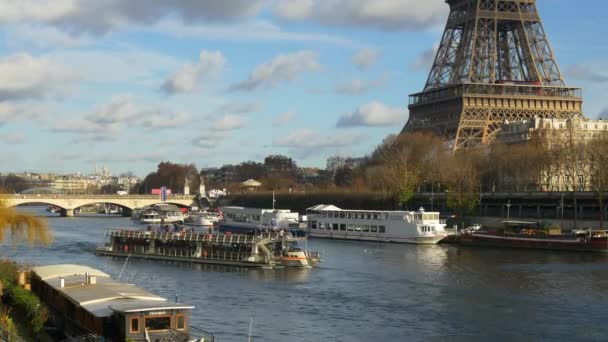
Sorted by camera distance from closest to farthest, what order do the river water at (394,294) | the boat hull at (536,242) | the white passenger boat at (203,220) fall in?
the river water at (394,294) → the boat hull at (536,242) → the white passenger boat at (203,220)

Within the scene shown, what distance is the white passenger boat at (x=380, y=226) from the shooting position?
80125 mm

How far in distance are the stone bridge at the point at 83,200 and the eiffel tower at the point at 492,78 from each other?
2190 inches

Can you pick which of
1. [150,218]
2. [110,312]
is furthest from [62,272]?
[150,218]

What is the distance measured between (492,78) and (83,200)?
70.1 metres

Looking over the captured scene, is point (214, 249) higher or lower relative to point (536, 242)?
lower

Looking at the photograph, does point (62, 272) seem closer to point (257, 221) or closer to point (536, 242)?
point (536, 242)

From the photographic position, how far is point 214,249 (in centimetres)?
6359

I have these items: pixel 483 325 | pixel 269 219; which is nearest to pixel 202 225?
pixel 269 219

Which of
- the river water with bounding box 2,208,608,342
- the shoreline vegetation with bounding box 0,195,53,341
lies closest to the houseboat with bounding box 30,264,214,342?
the shoreline vegetation with bounding box 0,195,53,341

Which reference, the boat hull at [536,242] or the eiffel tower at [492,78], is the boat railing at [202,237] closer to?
the boat hull at [536,242]

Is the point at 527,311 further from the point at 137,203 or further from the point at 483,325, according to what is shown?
the point at 137,203

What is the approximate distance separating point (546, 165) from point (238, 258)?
4646 centimetres

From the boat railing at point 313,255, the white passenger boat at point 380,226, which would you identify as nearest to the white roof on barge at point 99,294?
the boat railing at point 313,255

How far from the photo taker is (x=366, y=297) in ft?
149
